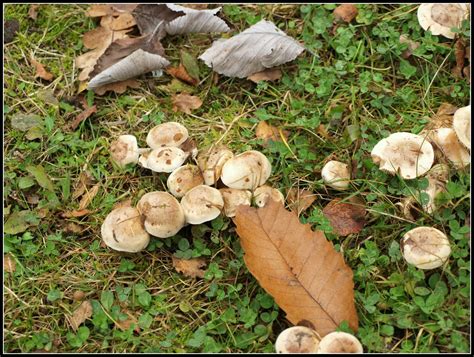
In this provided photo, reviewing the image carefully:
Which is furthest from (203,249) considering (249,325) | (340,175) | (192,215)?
(340,175)

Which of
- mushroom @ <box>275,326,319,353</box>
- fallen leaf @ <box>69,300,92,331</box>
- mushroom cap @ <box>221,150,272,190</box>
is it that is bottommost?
fallen leaf @ <box>69,300,92,331</box>

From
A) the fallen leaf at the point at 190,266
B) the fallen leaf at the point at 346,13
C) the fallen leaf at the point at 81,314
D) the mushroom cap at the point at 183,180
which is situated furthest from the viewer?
the fallen leaf at the point at 346,13

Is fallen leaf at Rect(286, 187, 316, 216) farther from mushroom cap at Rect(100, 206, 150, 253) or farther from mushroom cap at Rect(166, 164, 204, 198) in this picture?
mushroom cap at Rect(100, 206, 150, 253)

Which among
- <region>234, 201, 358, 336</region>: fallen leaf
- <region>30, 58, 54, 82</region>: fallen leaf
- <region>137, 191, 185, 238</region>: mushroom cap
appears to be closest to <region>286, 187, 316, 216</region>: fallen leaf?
<region>234, 201, 358, 336</region>: fallen leaf

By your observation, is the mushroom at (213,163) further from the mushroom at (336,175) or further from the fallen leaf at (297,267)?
the mushroom at (336,175)

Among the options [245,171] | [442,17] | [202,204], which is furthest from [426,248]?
[442,17]

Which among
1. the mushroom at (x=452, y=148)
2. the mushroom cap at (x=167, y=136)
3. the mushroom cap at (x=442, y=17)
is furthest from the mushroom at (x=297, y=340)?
the mushroom cap at (x=442, y=17)

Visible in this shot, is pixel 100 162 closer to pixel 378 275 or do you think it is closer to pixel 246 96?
pixel 246 96

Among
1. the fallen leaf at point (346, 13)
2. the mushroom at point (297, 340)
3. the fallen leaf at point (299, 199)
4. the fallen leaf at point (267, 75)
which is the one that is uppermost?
the fallen leaf at point (346, 13)
